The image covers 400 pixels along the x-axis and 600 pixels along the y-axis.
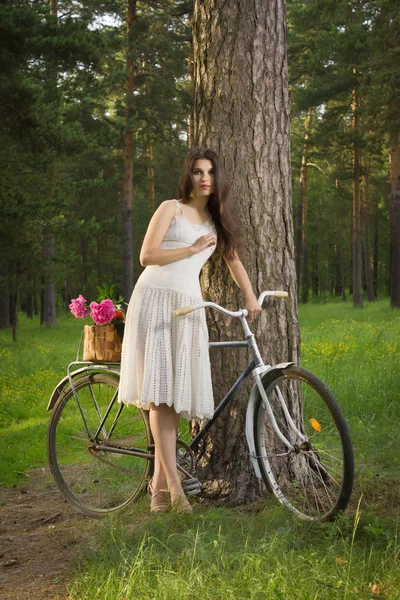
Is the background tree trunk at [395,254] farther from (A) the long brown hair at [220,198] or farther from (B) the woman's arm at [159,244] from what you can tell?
(B) the woman's arm at [159,244]

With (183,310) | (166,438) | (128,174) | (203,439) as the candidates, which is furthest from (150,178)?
(183,310)

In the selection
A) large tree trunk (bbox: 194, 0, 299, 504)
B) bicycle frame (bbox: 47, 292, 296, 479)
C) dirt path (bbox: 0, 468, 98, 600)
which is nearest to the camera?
dirt path (bbox: 0, 468, 98, 600)

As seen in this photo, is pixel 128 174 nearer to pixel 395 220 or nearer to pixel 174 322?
pixel 395 220

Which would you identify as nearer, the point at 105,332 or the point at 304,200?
the point at 105,332

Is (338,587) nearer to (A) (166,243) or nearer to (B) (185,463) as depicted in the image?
(B) (185,463)

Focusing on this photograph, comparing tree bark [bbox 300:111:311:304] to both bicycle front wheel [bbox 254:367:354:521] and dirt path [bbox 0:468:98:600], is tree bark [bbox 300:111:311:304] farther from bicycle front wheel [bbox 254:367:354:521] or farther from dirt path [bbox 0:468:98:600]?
bicycle front wheel [bbox 254:367:354:521]

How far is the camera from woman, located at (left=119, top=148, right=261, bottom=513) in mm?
4441

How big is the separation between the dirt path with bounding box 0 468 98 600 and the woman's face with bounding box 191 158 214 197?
205 cm

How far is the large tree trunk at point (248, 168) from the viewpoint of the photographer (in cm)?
479

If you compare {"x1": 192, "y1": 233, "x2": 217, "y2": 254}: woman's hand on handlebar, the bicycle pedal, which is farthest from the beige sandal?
{"x1": 192, "y1": 233, "x2": 217, "y2": 254}: woman's hand on handlebar

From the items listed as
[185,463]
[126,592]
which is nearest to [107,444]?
[185,463]

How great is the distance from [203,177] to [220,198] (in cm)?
16

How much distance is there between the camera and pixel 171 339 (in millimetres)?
4500

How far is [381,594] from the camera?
308cm
